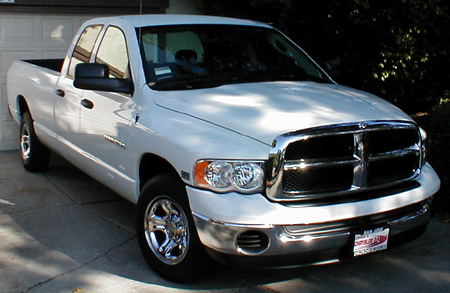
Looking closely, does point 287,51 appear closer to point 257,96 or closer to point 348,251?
point 257,96

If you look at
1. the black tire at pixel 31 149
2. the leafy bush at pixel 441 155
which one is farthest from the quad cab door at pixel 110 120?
the leafy bush at pixel 441 155

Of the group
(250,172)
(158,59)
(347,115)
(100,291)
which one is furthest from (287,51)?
(100,291)

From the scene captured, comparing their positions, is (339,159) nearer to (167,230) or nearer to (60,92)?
(167,230)

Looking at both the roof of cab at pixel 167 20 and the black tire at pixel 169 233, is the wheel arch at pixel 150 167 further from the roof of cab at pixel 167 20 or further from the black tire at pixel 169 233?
the roof of cab at pixel 167 20

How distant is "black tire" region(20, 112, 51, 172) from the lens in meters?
7.64

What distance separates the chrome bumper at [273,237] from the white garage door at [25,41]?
5.81 m

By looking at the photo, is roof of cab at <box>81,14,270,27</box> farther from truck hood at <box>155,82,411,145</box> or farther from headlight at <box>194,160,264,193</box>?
headlight at <box>194,160,264,193</box>

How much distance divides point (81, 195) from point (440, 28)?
518cm

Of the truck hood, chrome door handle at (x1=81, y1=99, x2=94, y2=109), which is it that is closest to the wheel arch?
the truck hood

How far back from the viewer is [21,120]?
7945mm

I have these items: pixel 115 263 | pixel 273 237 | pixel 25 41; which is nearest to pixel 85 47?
pixel 115 263

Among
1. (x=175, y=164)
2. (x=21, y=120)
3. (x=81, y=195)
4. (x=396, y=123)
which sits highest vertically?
(x=396, y=123)

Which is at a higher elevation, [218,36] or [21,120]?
[218,36]

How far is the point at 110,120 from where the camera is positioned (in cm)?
550
